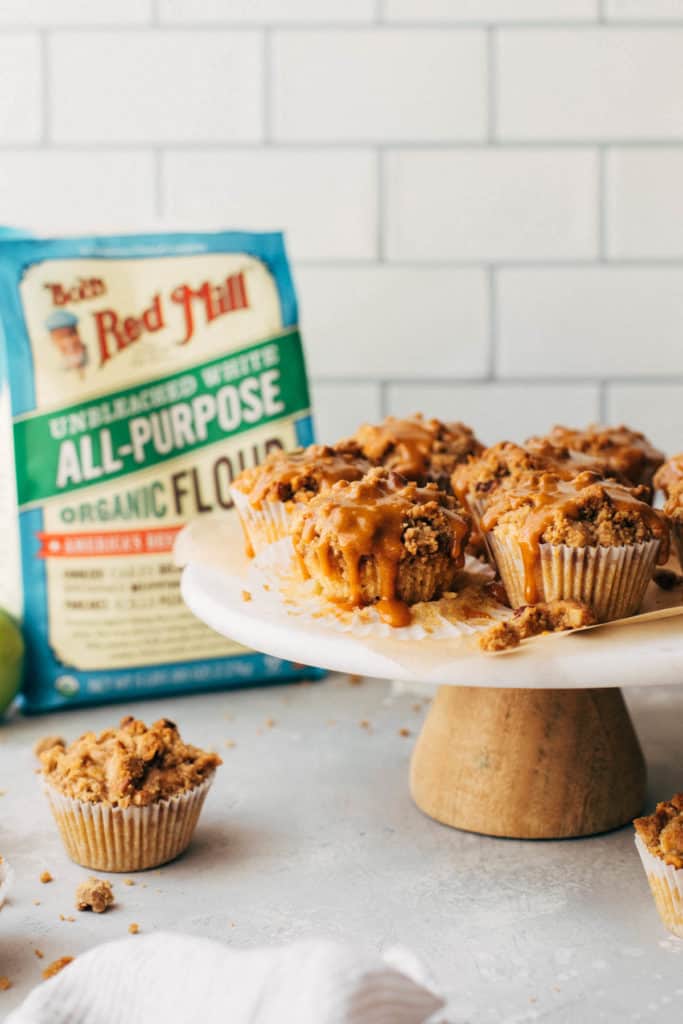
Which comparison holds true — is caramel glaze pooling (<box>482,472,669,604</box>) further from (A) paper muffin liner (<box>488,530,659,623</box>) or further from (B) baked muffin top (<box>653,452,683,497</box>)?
(B) baked muffin top (<box>653,452,683,497</box>)

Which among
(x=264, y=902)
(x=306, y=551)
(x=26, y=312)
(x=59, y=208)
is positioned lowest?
(x=264, y=902)

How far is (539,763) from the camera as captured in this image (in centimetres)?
123

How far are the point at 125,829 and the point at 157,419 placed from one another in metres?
0.66

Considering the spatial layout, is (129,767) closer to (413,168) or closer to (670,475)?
(670,475)

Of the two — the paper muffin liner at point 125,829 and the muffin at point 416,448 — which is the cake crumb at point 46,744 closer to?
the paper muffin liner at point 125,829

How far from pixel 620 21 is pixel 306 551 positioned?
119 centimetres

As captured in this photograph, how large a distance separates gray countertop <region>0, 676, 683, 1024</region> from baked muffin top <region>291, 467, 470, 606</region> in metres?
0.28

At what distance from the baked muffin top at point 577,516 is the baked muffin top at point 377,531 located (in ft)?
0.17

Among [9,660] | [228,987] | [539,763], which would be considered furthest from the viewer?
[9,660]

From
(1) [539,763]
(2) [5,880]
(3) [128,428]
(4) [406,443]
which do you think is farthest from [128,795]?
(3) [128,428]

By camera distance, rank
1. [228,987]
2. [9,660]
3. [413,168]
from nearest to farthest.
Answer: [228,987]
[9,660]
[413,168]

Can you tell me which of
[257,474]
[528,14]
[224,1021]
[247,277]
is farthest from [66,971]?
[528,14]

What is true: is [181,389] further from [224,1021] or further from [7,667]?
[224,1021]

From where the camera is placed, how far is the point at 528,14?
6.31 feet
